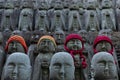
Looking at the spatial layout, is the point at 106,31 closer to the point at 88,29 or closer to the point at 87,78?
the point at 88,29

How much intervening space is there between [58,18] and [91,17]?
1.04 metres

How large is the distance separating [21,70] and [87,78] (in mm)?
1427

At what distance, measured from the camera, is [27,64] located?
513cm

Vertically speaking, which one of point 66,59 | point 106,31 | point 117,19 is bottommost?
point 66,59

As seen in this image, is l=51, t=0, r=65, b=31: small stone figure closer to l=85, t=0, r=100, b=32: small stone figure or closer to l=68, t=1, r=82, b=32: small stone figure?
l=68, t=1, r=82, b=32: small stone figure

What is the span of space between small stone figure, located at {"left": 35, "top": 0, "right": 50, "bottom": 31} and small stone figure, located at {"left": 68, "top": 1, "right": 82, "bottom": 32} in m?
0.71

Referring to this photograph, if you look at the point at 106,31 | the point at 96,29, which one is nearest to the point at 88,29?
the point at 96,29

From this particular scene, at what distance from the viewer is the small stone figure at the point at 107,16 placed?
8962mm

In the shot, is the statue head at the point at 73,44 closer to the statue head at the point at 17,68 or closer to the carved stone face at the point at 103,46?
the carved stone face at the point at 103,46

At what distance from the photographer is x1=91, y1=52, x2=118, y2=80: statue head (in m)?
4.92

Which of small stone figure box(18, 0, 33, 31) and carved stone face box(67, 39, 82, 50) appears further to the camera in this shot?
small stone figure box(18, 0, 33, 31)

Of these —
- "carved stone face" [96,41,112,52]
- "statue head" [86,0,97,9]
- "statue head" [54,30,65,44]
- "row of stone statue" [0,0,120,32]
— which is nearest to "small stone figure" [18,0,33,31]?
"row of stone statue" [0,0,120,32]

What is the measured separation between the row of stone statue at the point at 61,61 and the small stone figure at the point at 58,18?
3.66 ft

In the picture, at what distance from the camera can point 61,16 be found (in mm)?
9109
